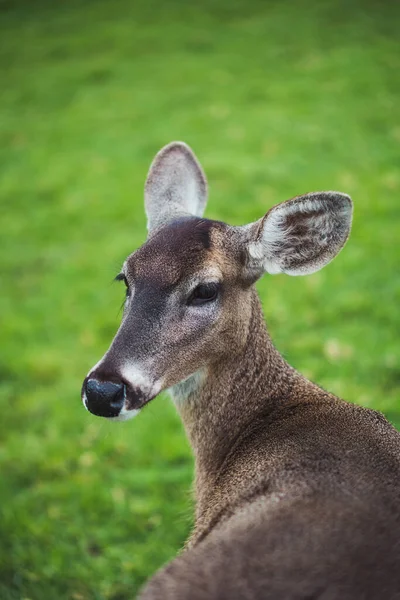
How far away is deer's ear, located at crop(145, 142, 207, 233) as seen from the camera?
15.2ft

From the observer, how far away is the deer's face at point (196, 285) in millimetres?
3305

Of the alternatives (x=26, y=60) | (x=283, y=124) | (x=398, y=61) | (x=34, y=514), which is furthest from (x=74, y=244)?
(x=26, y=60)

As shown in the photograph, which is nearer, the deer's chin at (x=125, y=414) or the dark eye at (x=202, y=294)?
the deer's chin at (x=125, y=414)

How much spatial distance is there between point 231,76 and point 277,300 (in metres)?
8.15

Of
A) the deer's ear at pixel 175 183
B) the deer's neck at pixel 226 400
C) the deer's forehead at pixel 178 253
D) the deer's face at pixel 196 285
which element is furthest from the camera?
the deer's ear at pixel 175 183

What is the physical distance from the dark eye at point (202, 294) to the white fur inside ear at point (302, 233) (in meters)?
0.32

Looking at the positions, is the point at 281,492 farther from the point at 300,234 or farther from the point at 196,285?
the point at 300,234

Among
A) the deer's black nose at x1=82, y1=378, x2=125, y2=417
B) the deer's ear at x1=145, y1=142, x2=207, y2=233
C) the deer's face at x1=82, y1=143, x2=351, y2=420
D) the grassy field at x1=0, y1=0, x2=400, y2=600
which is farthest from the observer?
the grassy field at x1=0, y1=0, x2=400, y2=600

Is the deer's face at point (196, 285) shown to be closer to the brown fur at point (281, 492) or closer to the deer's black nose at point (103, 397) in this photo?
the deer's black nose at point (103, 397)

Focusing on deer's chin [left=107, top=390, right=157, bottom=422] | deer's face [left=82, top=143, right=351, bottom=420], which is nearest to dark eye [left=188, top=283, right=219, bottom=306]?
deer's face [left=82, top=143, right=351, bottom=420]

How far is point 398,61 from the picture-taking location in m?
13.6

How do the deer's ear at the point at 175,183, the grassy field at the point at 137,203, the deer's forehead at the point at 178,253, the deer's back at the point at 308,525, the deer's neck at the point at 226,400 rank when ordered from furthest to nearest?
the grassy field at the point at 137,203 < the deer's ear at the point at 175,183 < the deer's neck at the point at 226,400 < the deer's forehead at the point at 178,253 < the deer's back at the point at 308,525

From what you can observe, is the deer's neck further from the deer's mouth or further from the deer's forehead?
the deer's mouth

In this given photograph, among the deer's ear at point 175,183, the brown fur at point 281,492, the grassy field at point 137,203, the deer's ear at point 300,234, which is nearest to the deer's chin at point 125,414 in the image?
the brown fur at point 281,492
